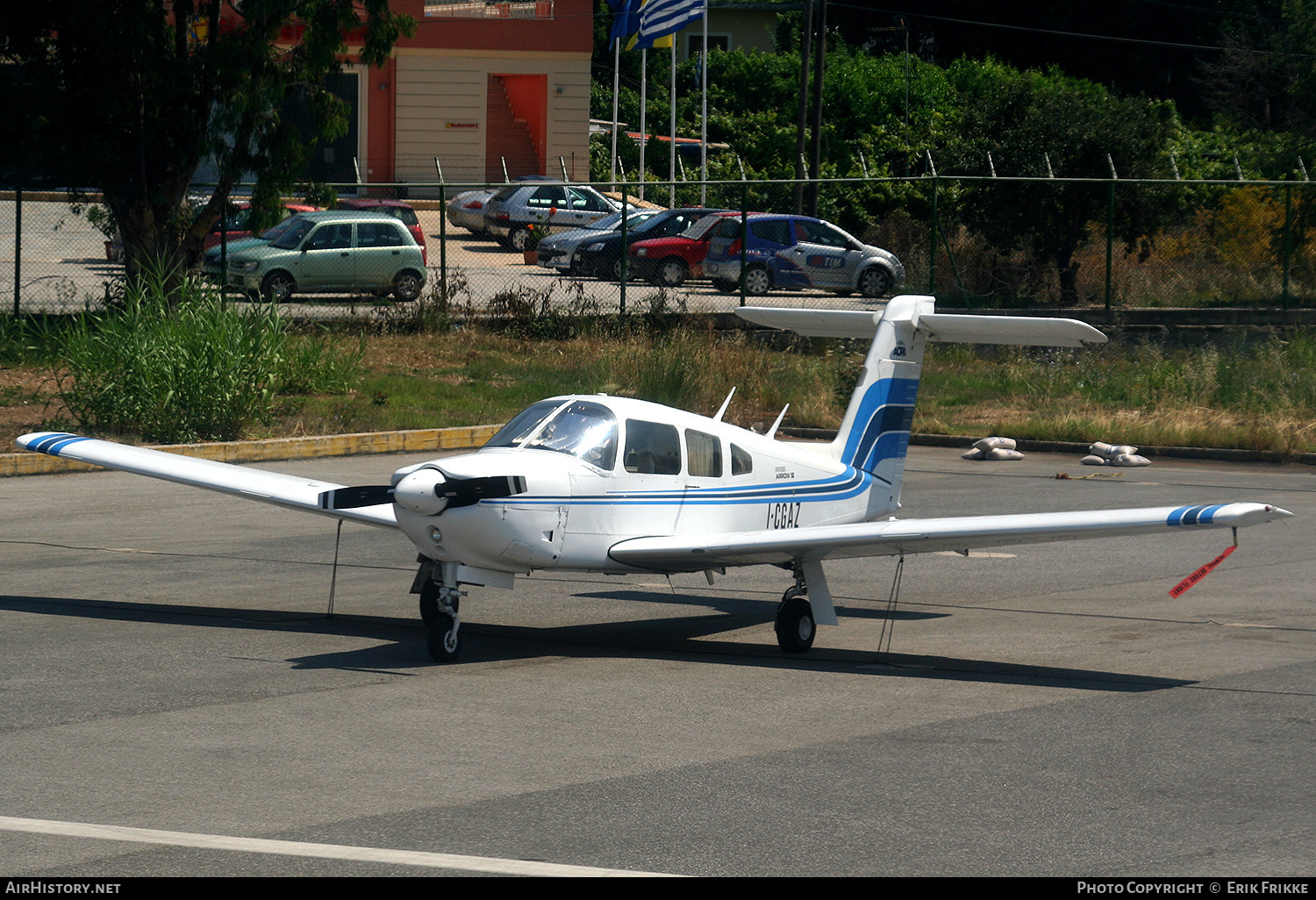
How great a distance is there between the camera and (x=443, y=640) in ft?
33.1

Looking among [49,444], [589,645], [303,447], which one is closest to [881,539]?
[589,645]

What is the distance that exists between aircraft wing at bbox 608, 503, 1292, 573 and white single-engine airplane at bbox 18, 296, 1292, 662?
0.6 inches

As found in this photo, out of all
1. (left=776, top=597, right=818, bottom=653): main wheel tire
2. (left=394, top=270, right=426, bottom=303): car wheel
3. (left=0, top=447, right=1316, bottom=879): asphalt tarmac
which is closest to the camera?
(left=0, top=447, right=1316, bottom=879): asphalt tarmac

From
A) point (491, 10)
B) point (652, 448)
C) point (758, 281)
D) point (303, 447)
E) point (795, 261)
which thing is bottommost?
point (303, 447)

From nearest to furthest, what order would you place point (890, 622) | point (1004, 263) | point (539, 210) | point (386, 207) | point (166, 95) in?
point (890, 622)
point (166, 95)
point (1004, 263)
point (386, 207)
point (539, 210)

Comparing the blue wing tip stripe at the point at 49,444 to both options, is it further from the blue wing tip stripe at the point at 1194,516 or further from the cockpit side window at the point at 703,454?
the blue wing tip stripe at the point at 1194,516

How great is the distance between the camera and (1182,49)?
246 feet

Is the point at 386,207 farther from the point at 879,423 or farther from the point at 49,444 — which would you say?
the point at 879,423

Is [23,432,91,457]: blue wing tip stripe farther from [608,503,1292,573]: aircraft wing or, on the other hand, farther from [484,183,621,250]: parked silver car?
[484,183,621,250]: parked silver car

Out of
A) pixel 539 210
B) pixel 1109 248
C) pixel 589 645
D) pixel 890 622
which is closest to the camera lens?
pixel 589 645

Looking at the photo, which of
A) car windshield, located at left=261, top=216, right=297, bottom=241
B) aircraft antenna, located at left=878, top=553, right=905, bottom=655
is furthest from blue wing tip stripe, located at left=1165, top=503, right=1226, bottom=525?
car windshield, located at left=261, top=216, right=297, bottom=241

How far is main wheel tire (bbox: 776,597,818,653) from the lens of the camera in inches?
429

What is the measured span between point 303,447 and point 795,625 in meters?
10.8

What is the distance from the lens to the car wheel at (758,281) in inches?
1298
